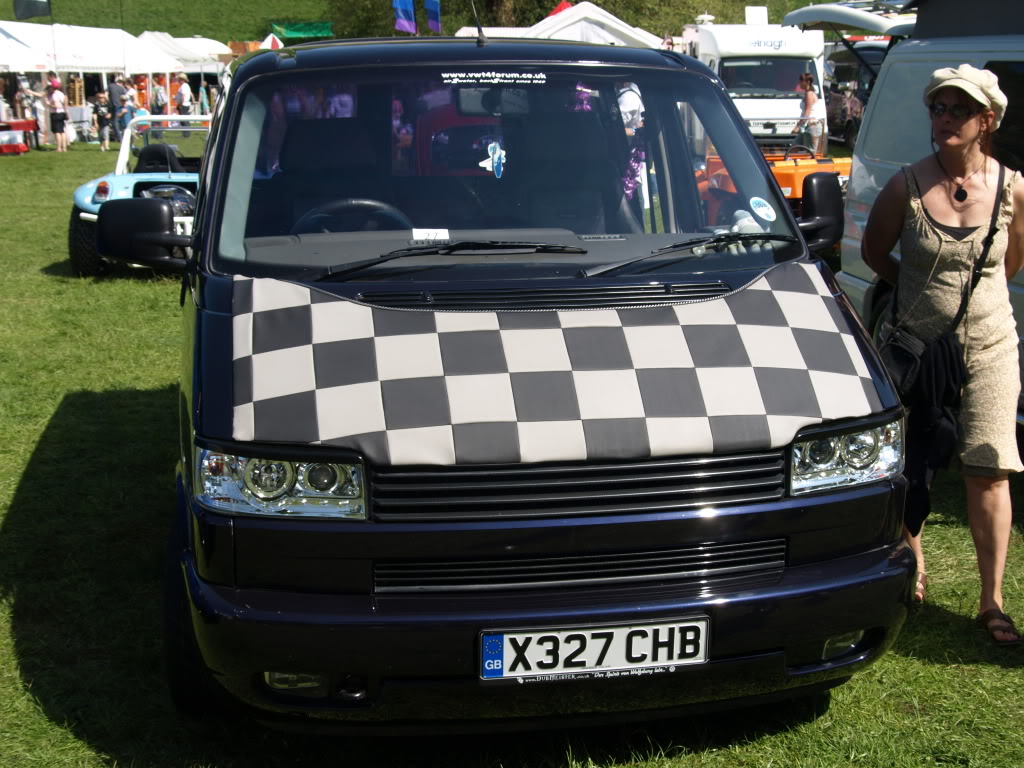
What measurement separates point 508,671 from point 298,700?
499 mm

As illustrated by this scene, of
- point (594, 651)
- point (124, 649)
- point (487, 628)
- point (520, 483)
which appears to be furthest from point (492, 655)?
point (124, 649)

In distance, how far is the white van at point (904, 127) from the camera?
5.40 meters

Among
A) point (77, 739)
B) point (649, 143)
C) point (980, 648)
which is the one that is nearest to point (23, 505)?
point (77, 739)

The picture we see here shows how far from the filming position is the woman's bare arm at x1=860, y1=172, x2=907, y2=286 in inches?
149

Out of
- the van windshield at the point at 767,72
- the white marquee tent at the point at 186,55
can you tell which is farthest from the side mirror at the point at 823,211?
the white marquee tent at the point at 186,55

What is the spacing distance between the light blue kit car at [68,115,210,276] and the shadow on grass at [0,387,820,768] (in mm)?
4842

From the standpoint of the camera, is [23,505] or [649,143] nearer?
[649,143]

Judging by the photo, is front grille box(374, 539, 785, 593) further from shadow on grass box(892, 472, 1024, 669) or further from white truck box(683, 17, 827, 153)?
white truck box(683, 17, 827, 153)

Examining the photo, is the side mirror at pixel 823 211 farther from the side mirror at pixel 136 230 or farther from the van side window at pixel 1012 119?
the side mirror at pixel 136 230

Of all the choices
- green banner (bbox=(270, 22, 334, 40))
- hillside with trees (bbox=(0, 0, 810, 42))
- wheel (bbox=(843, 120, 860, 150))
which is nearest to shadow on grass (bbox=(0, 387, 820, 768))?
wheel (bbox=(843, 120, 860, 150))

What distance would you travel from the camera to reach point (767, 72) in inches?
820

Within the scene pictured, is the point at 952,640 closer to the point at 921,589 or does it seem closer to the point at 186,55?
the point at 921,589

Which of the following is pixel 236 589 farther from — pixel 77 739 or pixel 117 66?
pixel 117 66

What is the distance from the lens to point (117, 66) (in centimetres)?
3381
